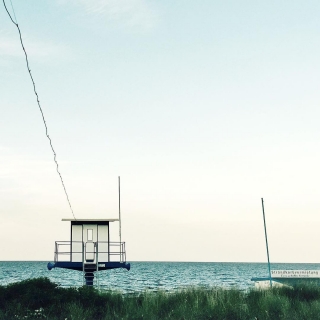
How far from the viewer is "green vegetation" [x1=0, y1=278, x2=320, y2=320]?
16.6m

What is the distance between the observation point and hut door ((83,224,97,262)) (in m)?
30.8

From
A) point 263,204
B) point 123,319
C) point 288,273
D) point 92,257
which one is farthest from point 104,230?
point 123,319

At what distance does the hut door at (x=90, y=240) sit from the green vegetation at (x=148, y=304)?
10373 mm

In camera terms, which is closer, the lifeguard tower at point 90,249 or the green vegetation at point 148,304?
the green vegetation at point 148,304

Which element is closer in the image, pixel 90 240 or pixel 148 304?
pixel 148 304

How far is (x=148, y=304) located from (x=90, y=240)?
1371 cm

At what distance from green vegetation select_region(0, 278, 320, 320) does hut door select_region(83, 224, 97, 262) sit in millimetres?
10373

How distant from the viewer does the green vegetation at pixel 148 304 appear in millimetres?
16609

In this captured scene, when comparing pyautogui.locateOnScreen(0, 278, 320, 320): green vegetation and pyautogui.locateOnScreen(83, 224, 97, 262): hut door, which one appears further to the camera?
pyautogui.locateOnScreen(83, 224, 97, 262): hut door

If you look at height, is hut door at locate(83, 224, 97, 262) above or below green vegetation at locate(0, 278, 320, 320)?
above

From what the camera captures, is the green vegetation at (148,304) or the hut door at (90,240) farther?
the hut door at (90,240)

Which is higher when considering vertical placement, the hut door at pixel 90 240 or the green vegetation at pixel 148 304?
the hut door at pixel 90 240

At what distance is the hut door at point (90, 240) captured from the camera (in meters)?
30.8

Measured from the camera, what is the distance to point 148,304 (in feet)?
59.3
